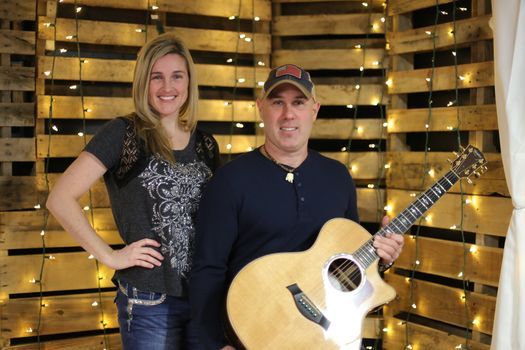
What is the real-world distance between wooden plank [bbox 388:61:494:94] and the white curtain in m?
0.99

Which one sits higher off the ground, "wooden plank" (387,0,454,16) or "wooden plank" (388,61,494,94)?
"wooden plank" (387,0,454,16)

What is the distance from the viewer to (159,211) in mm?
2764

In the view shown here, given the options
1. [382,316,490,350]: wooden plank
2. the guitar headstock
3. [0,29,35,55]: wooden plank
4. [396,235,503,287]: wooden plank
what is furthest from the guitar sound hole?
[0,29,35,55]: wooden plank

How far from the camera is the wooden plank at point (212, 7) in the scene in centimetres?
472

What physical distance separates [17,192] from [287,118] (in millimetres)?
2642

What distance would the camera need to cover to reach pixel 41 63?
4.57m

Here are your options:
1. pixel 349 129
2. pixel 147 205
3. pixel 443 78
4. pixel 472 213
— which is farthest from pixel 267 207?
pixel 349 129

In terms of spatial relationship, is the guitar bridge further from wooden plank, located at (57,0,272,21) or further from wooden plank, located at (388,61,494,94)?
wooden plank, located at (57,0,272,21)

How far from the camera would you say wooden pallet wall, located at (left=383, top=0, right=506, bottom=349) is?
4.16 meters

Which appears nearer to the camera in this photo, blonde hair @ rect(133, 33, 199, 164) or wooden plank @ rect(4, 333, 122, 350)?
blonde hair @ rect(133, 33, 199, 164)

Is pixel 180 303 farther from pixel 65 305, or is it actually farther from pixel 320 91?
pixel 320 91

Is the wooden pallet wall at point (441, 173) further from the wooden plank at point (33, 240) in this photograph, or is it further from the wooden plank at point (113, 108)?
the wooden plank at point (33, 240)

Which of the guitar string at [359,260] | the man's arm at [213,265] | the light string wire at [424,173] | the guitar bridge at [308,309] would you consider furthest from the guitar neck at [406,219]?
the light string wire at [424,173]

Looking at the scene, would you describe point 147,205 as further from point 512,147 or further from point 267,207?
point 512,147
